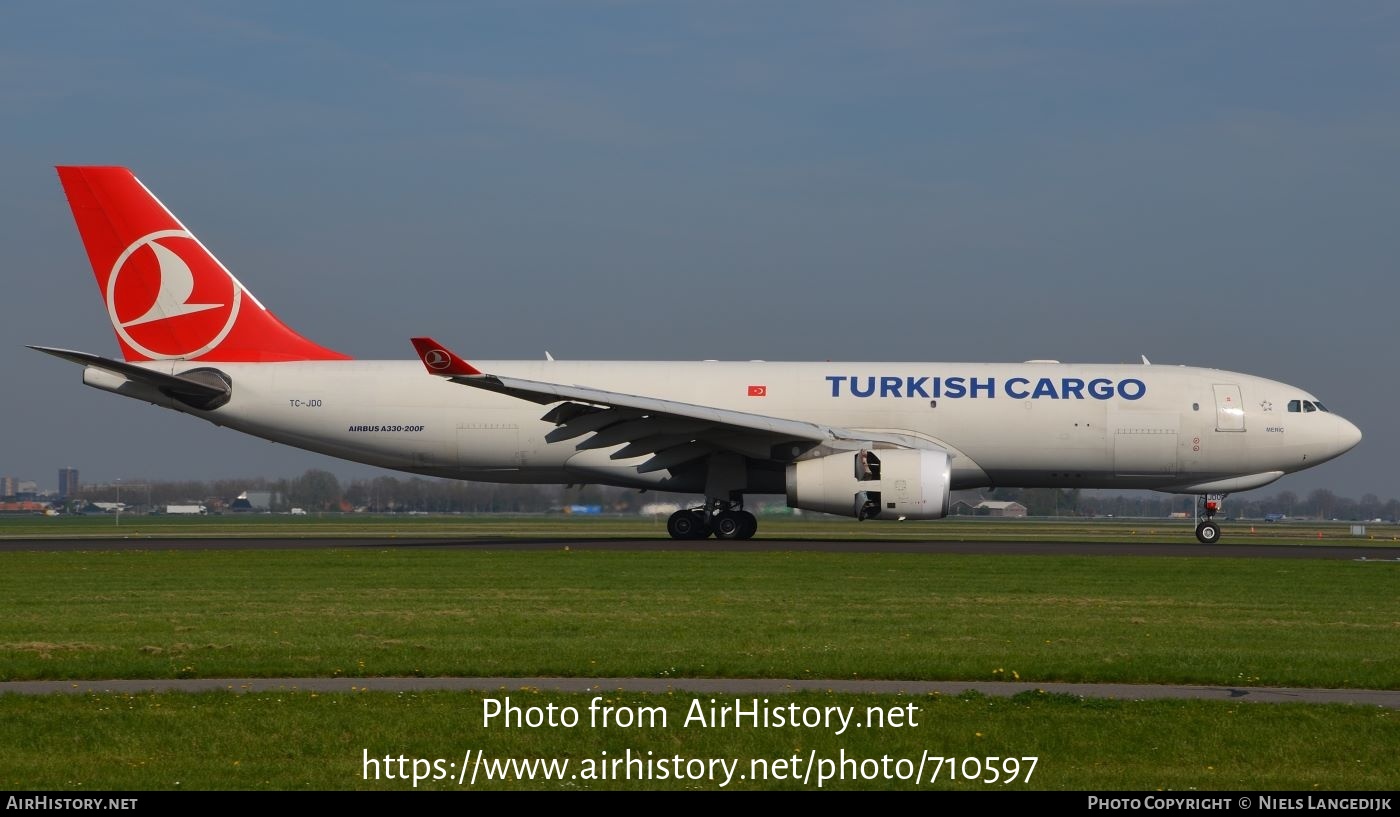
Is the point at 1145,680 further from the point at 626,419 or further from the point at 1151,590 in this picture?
the point at 626,419

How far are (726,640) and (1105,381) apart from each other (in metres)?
20.5

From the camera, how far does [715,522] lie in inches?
1266

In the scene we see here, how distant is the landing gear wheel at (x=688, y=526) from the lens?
32.3m

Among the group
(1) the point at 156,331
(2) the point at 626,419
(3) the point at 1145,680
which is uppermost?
(1) the point at 156,331

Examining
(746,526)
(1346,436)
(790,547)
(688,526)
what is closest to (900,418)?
(746,526)

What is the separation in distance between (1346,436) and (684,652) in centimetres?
2450

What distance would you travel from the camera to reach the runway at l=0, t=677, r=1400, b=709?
1162cm

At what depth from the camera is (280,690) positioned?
11539mm

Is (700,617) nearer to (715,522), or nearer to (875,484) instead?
(875,484)

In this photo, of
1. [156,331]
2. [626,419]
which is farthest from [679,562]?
[156,331]

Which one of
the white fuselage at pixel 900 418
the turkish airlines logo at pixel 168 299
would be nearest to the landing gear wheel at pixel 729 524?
the white fuselage at pixel 900 418

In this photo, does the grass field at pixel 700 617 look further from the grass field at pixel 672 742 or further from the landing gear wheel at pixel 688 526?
the landing gear wheel at pixel 688 526

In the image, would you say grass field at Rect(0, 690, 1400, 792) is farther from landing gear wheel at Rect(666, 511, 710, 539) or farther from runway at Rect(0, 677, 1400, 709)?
landing gear wheel at Rect(666, 511, 710, 539)

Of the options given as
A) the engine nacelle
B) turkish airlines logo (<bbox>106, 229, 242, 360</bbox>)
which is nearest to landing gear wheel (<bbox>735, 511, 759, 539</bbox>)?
the engine nacelle
